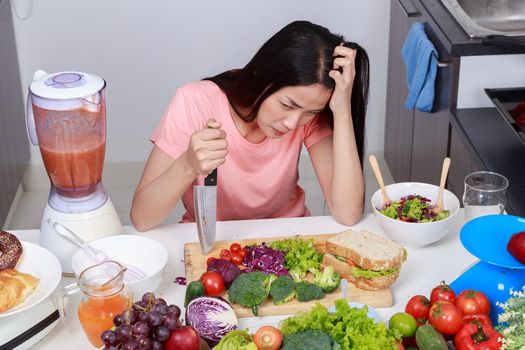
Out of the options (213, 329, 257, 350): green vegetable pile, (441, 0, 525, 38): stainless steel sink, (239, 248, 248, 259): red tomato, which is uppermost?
(441, 0, 525, 38): stainless steel sink

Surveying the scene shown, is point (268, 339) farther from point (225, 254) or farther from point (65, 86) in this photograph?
point (65, 86)

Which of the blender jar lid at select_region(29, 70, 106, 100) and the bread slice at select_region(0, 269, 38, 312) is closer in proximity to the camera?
the bread slice at select_region(0, 269, 38, 312)

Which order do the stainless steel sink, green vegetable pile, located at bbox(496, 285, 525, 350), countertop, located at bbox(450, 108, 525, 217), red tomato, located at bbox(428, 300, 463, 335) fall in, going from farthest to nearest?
the stainless steel sink → countertop, located at bbox(450, 108, 525, 217) → red tomato, located at bbox(428, 300, 463, 335) → green vegetable pile, located at bbox(496, 285, 525, 350)

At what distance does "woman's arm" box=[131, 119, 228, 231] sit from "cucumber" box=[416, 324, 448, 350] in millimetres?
558

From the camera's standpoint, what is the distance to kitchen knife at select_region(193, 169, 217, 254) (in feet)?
5.43

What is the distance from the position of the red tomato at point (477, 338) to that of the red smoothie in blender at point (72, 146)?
2.56 ft

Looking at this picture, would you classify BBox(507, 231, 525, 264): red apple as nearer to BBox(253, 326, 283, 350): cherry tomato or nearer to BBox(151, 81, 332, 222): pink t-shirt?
BBox(253, 326, 283, 350): cherry tomato

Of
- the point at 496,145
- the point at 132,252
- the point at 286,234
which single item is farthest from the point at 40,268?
the point at 496,145

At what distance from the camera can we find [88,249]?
1605 millimetres

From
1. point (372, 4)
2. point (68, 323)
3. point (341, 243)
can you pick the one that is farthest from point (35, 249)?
point (372, 4)

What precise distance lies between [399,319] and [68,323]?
603mm

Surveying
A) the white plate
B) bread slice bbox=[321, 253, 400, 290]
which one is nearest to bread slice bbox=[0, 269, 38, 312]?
the white plate

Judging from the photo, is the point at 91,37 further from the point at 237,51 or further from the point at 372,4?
the point at 372,4

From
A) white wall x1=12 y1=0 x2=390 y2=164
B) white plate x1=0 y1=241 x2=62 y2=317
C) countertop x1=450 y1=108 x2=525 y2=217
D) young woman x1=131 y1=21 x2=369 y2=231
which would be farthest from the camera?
white wall x1=12 y1=0 x2=390 y2=164
